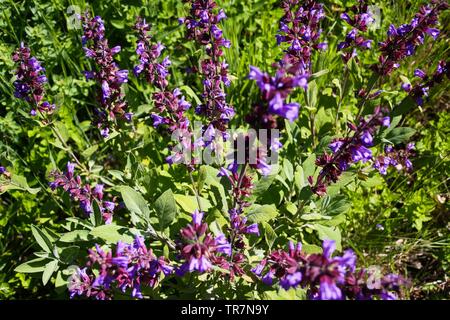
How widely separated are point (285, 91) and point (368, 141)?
708 mm

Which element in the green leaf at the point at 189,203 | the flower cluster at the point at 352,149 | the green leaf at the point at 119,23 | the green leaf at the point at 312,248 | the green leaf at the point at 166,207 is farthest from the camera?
the green leaf at the point at 119,23

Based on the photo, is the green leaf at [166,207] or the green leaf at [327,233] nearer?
the green leaf at [166,207]

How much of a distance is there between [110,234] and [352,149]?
1487 mm

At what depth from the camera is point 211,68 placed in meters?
2.66

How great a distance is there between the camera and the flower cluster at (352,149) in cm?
199

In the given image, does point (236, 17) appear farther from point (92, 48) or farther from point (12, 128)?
point (12, 128)

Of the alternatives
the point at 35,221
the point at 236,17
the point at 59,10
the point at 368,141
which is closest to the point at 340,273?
the point at 368,141

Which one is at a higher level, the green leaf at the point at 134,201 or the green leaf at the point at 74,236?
the green leaf at the point at 134,201

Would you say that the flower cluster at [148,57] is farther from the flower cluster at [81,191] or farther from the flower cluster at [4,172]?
the flower cluster at [4,172]

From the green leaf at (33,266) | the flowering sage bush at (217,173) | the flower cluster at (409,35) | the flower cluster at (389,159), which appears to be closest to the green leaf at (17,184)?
the flowering sage bush at (217,173)

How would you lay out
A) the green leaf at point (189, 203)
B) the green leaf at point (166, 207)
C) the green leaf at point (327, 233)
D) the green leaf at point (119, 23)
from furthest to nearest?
the green leaf at point (119, 23)
the green leaf at point (189, 203)
the green leaf at point (327, 233)
the green leaf at point (166, 207)

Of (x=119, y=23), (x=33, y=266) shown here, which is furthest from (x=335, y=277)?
(x=119, y=23)

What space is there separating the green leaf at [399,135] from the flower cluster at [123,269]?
5.82 feet

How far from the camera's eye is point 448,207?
3.40 meters
